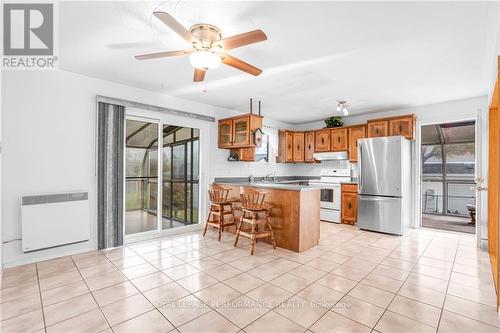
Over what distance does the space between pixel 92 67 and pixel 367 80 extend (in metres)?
3.76

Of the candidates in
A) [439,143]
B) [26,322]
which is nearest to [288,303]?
[26,322]

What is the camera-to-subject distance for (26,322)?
1917 mm

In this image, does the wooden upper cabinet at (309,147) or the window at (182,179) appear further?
the wooden upper cabinet at (309,147)

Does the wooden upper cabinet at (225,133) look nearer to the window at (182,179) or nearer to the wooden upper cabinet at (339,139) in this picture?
the window at (182,179)

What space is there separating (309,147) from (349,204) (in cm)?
179

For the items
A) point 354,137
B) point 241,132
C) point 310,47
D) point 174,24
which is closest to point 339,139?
point 354,137

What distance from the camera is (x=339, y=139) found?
230 inches

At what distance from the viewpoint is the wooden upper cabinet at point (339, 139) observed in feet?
18.8

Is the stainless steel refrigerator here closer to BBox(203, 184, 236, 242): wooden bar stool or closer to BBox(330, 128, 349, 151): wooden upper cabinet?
BBox(330, 128, 349, 151): wooden upper cabinet

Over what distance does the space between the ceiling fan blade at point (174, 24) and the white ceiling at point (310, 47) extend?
268 millimetres

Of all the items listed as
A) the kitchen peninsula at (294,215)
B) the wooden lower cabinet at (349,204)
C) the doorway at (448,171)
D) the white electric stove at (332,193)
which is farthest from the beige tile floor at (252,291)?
the doorway at (448,171)

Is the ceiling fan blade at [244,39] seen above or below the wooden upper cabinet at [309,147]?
above

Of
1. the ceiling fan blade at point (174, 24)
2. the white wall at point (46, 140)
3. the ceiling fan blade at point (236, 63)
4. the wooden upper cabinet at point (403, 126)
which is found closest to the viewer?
the ceiling fan blade at point (174, 24)

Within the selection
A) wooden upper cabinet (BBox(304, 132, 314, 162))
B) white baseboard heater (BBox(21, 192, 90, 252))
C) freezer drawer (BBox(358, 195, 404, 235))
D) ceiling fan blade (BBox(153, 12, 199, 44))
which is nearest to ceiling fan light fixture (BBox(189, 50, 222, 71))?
ceiling fan blade (BBox(153, 12, 199, 44))
